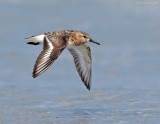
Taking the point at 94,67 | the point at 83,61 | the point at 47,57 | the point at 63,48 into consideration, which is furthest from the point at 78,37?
the point at 94,67

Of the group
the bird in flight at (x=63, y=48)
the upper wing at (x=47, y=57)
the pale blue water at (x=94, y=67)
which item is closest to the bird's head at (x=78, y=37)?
the bird in flight at (x=63, y=48)

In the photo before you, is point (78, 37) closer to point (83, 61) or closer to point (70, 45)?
point (70, 45)

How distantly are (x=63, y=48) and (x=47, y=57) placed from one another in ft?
0.95

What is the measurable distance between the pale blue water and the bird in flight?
0.46 m

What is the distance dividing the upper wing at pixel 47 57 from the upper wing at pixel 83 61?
1.08m

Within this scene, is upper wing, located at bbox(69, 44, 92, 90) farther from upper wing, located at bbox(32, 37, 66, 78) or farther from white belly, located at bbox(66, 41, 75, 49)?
upper wing, located at bbox(32, 37, 66, 78)

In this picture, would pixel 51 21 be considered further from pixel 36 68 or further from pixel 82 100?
pixel 36 68

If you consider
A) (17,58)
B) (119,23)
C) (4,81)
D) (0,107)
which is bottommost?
(0,107)

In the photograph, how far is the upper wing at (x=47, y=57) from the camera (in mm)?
5863

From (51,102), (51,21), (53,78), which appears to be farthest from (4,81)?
(51,21)

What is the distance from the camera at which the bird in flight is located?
596cm

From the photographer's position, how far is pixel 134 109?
6777mm

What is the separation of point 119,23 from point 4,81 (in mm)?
4100

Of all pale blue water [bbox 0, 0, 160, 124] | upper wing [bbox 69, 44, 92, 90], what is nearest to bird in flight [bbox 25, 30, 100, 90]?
upper wing [bbox 69, 44, 92, 90]
